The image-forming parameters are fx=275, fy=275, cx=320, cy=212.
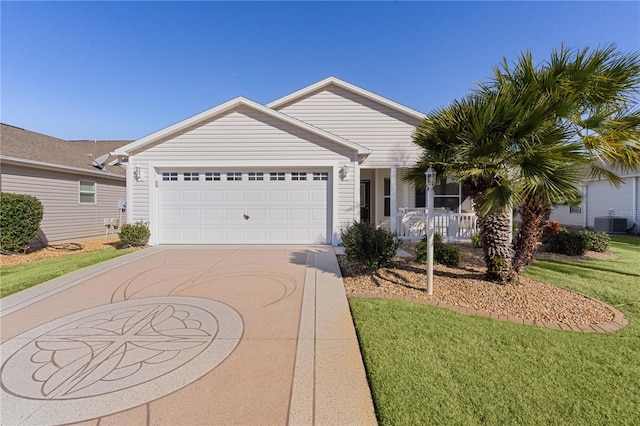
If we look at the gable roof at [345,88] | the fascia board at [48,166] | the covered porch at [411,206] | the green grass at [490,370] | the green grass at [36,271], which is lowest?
the green grass at [490,370]

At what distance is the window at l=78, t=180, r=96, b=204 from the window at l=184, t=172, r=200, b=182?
22.8 feet

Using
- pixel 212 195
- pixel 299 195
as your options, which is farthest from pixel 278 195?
pixel 212 195

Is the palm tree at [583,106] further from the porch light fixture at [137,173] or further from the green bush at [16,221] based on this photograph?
the green bush at [16,221]

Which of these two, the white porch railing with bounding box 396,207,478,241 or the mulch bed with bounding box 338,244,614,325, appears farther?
the white porch railing with bounding box 396,207,478,241

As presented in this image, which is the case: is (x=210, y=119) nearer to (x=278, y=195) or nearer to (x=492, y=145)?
(x=278, y=195)

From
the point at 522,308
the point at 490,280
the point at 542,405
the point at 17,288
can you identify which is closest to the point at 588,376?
the point at 542,405

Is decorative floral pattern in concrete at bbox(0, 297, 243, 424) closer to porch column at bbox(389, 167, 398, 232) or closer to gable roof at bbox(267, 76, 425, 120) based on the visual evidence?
porch column at bbox(389, 167, 398, 232)

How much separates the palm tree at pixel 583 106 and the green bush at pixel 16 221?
1328 centimetres

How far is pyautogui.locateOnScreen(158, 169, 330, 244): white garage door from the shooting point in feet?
30.9

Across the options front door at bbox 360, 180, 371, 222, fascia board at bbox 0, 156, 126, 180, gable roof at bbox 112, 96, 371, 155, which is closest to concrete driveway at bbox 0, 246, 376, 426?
gable roof at bbox 112, 96, 371, 155

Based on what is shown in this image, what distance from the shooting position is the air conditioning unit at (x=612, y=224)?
15008 millimetres

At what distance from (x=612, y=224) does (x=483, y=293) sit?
1693 centimetres

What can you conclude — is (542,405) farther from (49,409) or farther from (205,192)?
(205,192)

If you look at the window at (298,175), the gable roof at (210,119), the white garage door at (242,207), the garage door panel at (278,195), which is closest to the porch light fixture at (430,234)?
the gable roof at (210,119)
